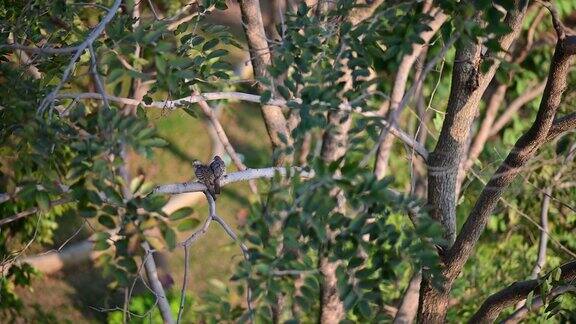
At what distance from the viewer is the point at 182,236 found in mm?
9227

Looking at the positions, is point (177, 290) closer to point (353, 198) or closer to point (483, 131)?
point (483, 131)

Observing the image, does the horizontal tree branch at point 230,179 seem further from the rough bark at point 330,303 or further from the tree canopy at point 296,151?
the rough bark at point 330,303

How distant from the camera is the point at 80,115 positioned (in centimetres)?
329

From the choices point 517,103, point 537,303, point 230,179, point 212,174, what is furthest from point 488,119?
point 230,179

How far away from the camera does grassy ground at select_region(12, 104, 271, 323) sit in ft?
27.8

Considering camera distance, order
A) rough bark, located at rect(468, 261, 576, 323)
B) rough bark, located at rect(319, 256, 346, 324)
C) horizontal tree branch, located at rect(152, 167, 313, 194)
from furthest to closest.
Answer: rough bark, located at rect(319, 256, 346, 324), rough bark, located at rect(468, 261, 576, 323), horizontal tree branch, located at rect(152, 167, 313, 194)

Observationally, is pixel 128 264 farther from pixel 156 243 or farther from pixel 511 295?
pixel 511 295

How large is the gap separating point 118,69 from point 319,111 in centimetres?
73

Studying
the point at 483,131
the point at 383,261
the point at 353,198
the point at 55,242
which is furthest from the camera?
the point at 55,242

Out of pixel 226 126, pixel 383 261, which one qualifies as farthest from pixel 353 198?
pixel 226 126

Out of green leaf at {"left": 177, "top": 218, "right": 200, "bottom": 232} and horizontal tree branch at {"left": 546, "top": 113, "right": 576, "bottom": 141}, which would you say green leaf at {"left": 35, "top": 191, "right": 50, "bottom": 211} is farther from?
horizontal tree branch at {"left": 546, "top": 113, "right": 576, "bottom": 141}

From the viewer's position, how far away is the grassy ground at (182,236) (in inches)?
333

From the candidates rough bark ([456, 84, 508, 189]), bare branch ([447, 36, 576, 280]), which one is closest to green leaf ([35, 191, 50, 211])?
bare branch ([447, 36, 576, 280])

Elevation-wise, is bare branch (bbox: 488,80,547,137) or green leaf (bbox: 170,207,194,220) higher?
green leaf (bbox: 170,207,194,220)
